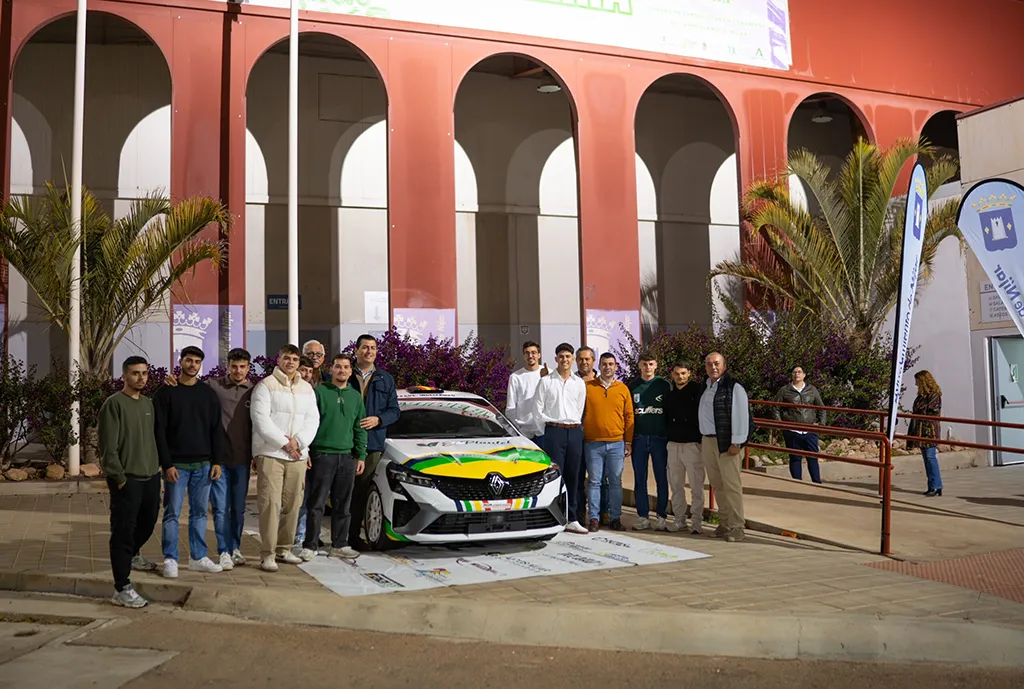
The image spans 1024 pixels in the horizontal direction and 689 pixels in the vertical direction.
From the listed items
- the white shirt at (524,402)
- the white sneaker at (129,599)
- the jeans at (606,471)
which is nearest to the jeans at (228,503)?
the white sneaker at (129,599)

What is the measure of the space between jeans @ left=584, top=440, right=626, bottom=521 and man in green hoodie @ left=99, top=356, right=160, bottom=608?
419 cm

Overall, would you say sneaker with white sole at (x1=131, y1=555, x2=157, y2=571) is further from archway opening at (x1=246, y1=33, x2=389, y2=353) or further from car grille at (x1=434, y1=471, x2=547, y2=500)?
archway opening at (x1=246, y1=33, x2=389, y2=353)

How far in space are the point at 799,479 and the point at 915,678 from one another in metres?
7.57

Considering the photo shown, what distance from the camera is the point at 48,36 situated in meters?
19.3

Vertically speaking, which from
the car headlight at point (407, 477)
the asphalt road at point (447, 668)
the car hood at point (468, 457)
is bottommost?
the asphalt road at point (447, 668)

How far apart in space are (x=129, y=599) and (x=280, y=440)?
1.56 meters

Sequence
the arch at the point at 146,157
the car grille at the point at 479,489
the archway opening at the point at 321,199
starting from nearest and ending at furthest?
1. the car grille at the point at 479,489
2. the arch at the point at 146,157
3. the archway opening at the point at 321,199

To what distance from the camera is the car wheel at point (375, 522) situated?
26.5ft

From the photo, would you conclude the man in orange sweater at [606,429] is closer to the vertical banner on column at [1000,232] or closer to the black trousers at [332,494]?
the black trousers at [332,494]

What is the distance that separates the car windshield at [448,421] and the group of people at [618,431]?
0.29 meters

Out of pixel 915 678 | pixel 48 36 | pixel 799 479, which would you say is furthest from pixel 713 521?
pixel 48 36

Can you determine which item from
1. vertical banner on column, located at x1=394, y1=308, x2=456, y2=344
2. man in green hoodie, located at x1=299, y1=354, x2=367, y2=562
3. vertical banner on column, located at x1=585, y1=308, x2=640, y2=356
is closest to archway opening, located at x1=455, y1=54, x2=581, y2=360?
vertical banner on column, located at x1=585, y1=308, x2=640, y2=356

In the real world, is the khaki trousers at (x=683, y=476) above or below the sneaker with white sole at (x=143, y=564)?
above

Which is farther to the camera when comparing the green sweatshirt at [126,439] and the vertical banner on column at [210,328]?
the vertical banner on column at [210,328]
